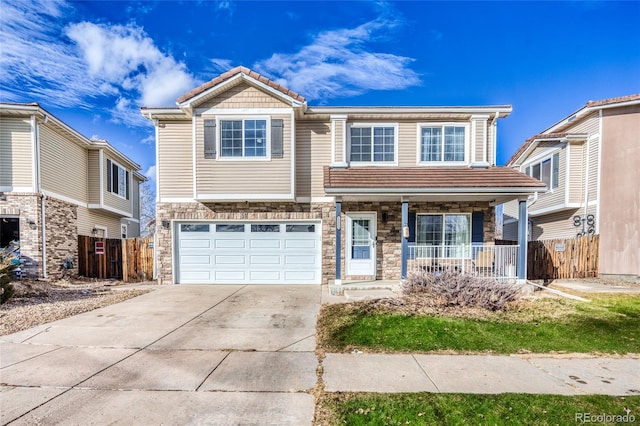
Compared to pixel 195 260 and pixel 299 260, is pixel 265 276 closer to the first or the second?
pixel 299 260

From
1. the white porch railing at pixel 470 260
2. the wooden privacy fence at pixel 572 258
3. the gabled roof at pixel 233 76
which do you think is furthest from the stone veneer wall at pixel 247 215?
the wooden privacy fence at pixel 572 258

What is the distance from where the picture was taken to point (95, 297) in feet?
29.2

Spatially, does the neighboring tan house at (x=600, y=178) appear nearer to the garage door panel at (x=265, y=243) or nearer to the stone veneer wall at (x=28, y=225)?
the garage door panel at (x=265, y=243)

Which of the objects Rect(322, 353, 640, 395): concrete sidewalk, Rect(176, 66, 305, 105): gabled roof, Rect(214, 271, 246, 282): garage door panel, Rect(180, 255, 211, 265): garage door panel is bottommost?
Rect(214, 271, 246, 282): garage door panel

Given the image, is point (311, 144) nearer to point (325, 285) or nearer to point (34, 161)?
point (325, 285)

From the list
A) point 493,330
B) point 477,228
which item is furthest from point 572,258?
point 493,330

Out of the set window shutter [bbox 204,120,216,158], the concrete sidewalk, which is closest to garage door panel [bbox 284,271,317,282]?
window shutter [bbox 204,120,216,158]

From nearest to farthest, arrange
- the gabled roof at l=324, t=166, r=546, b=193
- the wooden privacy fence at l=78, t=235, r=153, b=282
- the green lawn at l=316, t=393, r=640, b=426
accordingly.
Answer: the green lawn at l=316, t=393, r=640, b=426, the gabled roof at l=324, t=166, r=546, b=193, the wooden privacy fence at l=78, t=235, r=153, b=282

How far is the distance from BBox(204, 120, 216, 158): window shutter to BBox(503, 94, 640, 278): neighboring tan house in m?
14.4

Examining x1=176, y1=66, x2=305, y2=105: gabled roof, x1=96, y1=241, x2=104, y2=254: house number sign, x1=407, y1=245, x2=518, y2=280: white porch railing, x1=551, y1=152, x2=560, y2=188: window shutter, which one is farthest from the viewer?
x1=551, y1=152, x2=560, y2=188: window shutter

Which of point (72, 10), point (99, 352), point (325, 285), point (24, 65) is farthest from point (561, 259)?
point (24, 65)

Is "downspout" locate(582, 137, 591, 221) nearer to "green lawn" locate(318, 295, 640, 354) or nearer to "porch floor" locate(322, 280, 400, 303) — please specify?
"green lawn" locate(318, 295, 640, 354)

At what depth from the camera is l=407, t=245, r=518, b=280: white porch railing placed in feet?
31.3

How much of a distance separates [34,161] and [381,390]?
13886 mm
